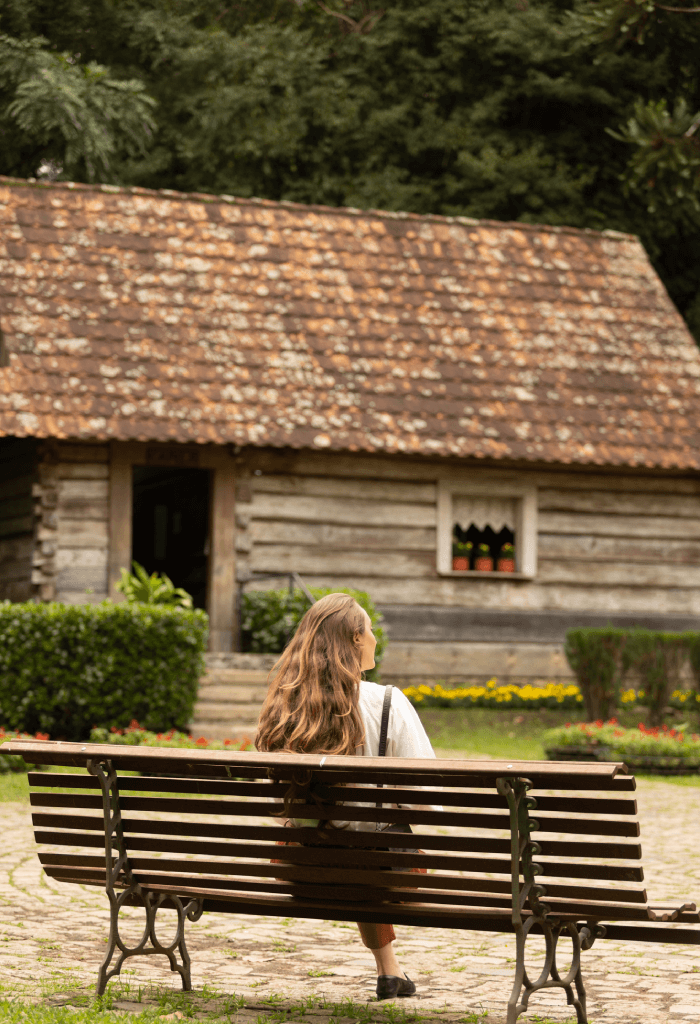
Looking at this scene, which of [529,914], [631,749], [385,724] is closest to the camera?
[529,914]

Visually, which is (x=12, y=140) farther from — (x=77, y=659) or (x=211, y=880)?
(x=211, y=880)

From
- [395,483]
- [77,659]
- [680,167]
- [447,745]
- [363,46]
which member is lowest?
[447,745]

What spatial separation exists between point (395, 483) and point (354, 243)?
3.64 m

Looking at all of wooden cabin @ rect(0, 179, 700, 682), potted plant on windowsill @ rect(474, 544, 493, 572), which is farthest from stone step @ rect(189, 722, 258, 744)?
potted plant on windowsill @ rect(474, 544, 493, 572)

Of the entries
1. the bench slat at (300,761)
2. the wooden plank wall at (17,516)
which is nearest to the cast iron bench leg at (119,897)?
the bench slat at (300,761)

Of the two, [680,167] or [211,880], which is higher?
[680,167]

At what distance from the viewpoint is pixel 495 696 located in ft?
54.0

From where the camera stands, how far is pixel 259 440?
49.5 feet

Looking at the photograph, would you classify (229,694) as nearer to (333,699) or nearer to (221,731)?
(221,731)

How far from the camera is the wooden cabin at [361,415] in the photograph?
1518 cm

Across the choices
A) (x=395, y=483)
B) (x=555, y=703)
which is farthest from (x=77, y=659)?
(x=555, y=703)

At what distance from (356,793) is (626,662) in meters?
9.72

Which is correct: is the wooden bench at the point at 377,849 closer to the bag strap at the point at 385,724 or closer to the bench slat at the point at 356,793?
the bench slat at the point at 356,793

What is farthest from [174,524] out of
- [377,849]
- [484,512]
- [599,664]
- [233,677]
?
[377,849]
